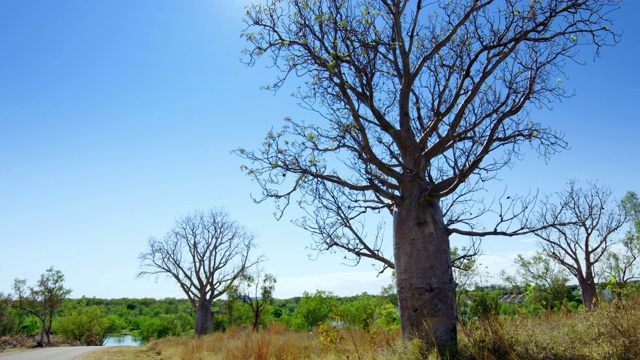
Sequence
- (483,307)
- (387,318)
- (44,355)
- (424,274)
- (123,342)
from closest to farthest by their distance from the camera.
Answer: (483,307)
(424,274)
(387,318)
(44,355)
(123,342)

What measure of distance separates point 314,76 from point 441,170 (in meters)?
2.70

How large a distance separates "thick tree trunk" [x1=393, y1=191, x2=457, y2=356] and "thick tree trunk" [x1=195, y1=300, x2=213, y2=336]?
2467 cm

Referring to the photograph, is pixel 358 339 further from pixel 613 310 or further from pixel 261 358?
pixel 613 310

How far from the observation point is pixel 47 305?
30938 mm

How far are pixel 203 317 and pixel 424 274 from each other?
25098 mm

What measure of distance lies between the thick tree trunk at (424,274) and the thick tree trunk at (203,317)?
2467cm

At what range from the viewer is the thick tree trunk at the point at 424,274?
5.32 metres

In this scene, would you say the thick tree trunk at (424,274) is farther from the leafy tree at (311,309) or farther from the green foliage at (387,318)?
the leafy tree at (311,309)

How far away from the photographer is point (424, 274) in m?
5.48

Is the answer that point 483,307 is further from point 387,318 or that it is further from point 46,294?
point 46,294

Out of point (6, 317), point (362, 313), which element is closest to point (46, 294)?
point (6, 317)

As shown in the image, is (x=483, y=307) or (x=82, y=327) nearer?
(x=483, y=307)

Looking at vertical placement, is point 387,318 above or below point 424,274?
below

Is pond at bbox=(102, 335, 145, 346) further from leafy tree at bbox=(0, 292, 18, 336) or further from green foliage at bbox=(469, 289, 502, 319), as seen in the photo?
green foliage at bbox=(469, 289, 502, 319)
